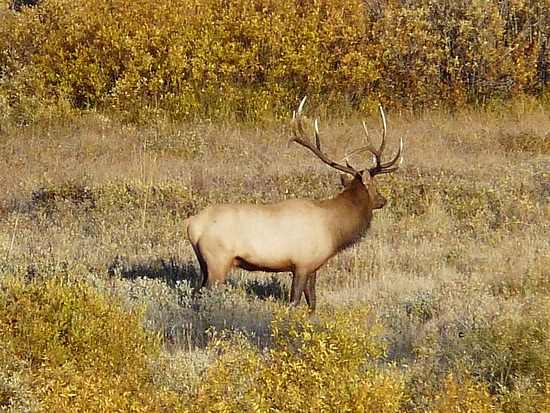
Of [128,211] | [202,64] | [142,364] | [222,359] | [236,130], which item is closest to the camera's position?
[222,359]

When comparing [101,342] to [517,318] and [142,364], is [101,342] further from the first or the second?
[517,318]

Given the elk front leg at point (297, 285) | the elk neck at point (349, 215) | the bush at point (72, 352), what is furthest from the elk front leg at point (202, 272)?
the bush at point (72, 352)

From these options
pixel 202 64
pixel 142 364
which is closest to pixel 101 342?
pixel 142 364

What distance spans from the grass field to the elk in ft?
0.96

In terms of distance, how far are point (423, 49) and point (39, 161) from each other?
841 cm

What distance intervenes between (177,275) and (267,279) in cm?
92

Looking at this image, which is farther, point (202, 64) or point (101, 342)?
point (202, 64)

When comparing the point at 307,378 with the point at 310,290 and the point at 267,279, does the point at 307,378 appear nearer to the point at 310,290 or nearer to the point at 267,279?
the point at 310,290

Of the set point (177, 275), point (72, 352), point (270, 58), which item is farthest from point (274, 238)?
point (270, 58)

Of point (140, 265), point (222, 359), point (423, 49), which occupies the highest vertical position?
point (423, 49)

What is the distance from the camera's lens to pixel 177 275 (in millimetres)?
9547

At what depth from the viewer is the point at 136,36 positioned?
776 inches

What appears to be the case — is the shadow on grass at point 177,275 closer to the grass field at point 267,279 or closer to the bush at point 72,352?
the grass field at point 267,279

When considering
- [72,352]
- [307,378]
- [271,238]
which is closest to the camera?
[307,378]
